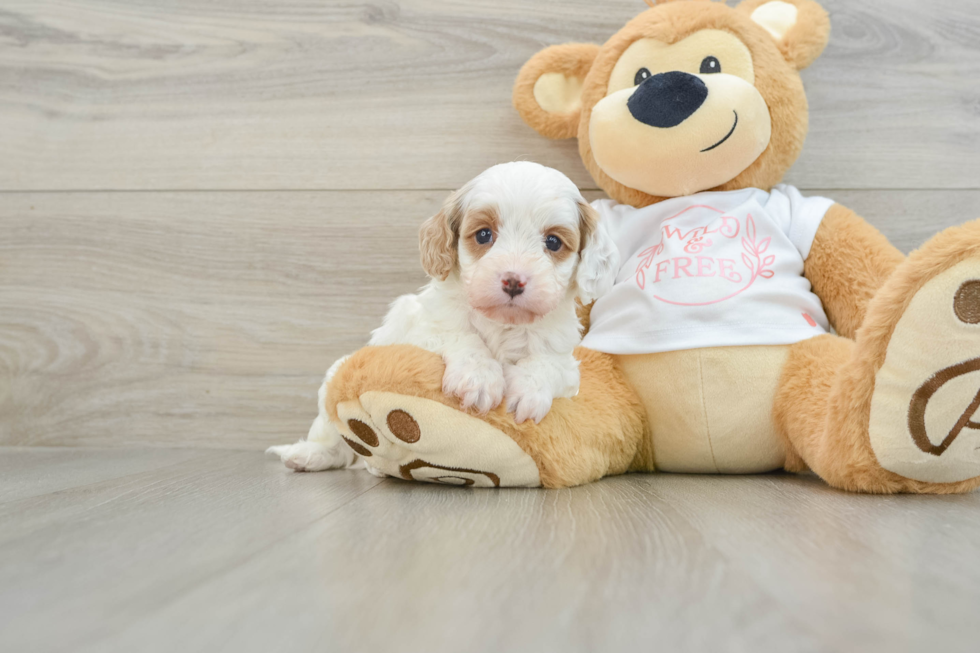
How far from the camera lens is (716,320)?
3.51 feet

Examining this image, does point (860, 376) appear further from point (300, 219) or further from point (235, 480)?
point (300, 219)

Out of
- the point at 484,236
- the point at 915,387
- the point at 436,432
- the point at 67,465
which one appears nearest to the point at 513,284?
the point at 484,236

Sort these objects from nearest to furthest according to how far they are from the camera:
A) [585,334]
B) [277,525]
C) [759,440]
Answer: [277,525]
[759,440]
[585,334]

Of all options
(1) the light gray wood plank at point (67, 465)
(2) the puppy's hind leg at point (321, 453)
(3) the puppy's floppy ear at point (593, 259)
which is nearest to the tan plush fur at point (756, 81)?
(3) the puppy's floppy ear at point (593, 259)

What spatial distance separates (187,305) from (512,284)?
0.94m

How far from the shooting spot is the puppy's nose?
88 cm

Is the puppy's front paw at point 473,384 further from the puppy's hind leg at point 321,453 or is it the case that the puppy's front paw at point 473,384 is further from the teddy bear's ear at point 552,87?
the teddy bear's ear at point 552,87

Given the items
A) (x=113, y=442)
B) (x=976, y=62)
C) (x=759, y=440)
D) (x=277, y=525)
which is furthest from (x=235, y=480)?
(x=976, y=62)

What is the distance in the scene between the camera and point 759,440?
3.46 feet

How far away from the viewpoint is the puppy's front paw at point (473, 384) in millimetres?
888

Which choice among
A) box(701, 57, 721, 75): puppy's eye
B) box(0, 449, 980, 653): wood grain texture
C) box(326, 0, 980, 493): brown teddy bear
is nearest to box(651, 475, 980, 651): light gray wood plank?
box(0, 449, 980, 653): wood grain texture

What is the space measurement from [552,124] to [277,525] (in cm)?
90

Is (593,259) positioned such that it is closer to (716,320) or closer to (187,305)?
(716,320)

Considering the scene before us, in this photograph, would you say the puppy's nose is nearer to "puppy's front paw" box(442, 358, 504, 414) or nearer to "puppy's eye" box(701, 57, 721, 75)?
"puppy's front paw" box(442, 358, 504, 414)
